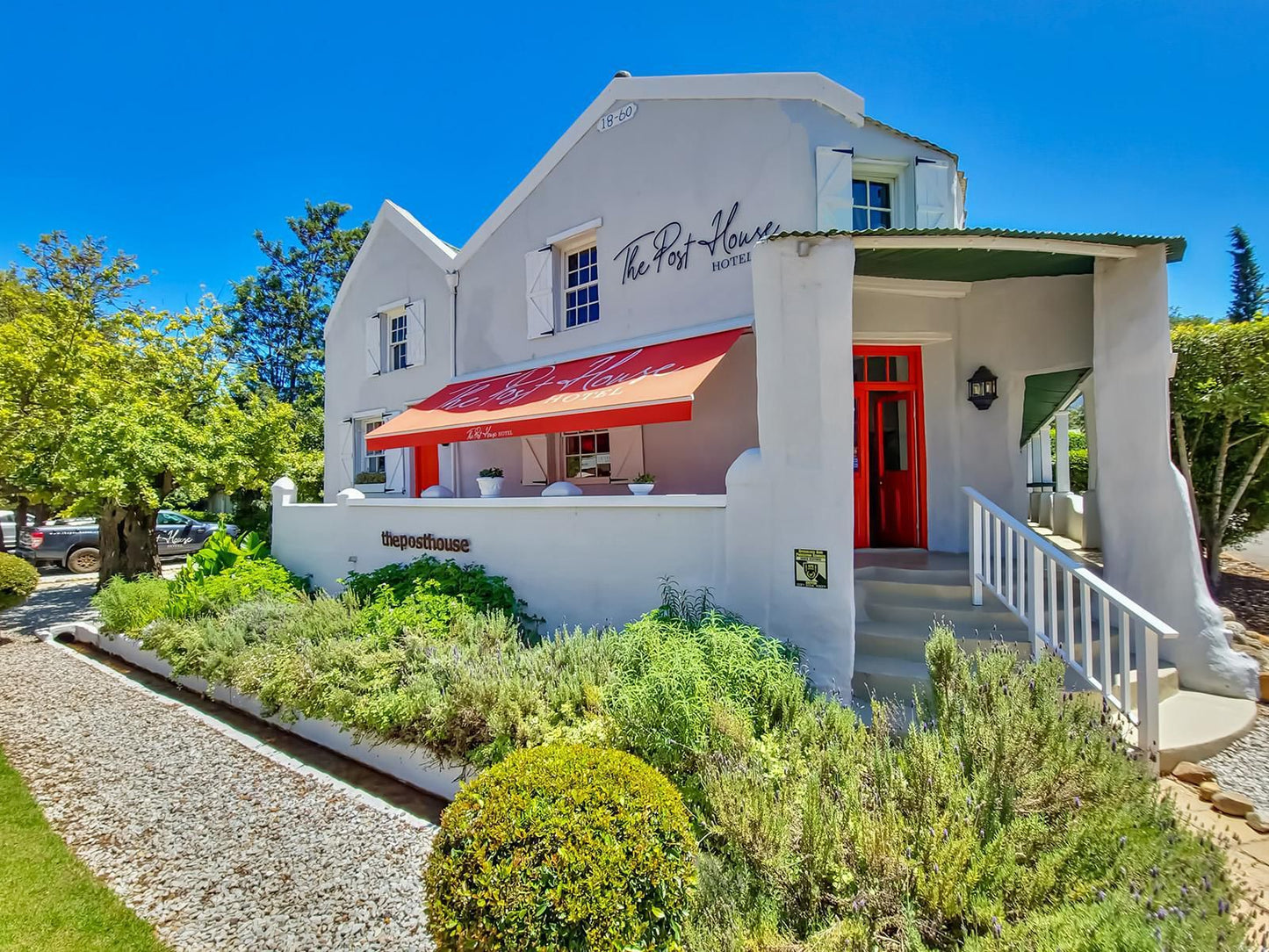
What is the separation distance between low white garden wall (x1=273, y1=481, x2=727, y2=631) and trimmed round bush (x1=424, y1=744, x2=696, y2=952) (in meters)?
4.52

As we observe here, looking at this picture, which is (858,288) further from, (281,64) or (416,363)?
(281,64)

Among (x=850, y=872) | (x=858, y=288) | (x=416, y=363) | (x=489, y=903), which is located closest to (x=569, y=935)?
(x=489, y=903)

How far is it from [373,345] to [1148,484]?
61.9 ft

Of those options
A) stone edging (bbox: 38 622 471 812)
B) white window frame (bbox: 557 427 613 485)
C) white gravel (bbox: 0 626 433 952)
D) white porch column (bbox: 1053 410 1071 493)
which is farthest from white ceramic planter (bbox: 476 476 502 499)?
white porch column (bbox: 1053 410 1071 493)

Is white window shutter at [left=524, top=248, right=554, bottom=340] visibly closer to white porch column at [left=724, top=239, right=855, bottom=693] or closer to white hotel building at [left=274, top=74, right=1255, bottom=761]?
white hotel building at [left=274, top=74, right=1255, bottom=761]

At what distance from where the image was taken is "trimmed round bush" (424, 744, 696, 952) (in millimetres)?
3137

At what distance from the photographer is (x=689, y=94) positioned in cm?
1175

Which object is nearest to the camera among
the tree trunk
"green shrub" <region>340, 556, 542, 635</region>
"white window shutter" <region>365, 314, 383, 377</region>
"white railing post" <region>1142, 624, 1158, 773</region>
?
"white railing post" <region>1142, 624, 1158, 773</region>

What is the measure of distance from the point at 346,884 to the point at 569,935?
284 cm

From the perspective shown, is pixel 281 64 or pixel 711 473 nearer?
pixel 711 473

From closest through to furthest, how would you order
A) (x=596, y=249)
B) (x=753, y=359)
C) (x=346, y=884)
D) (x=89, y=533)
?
1. (x=346, y=884)
2. (x=753, y=359)
3. (x=596, y=249)
4. (x=89, y=533)

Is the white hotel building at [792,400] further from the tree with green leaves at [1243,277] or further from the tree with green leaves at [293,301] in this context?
the tree with green leaves at [1243,277]

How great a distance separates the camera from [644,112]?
494 inches

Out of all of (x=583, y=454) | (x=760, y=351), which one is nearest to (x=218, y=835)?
(x=760, y=351)
